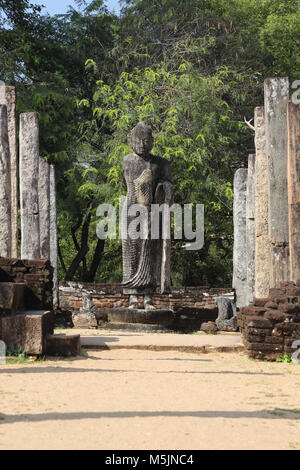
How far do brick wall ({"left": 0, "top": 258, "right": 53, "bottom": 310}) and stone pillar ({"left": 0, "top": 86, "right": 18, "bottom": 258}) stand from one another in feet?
7.41

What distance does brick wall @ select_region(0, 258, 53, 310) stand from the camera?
32.5 ft

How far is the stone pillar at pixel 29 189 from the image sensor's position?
12680 millimetres

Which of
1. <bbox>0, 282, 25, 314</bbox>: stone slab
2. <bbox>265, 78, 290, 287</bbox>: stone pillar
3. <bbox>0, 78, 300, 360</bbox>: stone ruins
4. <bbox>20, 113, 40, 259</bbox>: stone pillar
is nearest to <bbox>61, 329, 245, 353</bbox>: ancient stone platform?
<bbox>0, 78, 300, 360</bbox>: stone ruins

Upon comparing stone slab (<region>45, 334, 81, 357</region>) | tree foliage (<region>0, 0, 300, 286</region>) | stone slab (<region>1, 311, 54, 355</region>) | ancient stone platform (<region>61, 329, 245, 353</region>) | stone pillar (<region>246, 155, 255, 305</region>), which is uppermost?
tree foliage (<region>0, 0, 300, 286</region>)

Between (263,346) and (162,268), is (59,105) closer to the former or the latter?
(162,268)

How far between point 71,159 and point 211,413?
15582 mm

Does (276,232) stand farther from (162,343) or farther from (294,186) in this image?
(162,343)

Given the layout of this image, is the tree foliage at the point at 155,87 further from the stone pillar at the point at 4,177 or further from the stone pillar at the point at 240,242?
the stone pillar at the point at 4,177

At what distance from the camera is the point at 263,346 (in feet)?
29.8

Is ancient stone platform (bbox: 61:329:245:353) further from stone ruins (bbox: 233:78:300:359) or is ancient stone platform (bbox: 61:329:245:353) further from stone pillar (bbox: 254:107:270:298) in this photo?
stone pillar (bbox: 254:107:270:298)

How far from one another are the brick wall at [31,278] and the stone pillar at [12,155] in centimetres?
226

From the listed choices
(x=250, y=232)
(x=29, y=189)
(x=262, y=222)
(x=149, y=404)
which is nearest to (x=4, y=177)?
(x=29, y=189)

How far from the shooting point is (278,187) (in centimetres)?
1050
